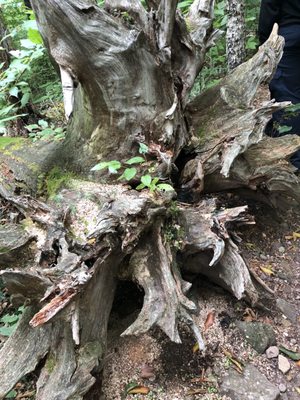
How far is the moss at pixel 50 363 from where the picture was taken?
2.36m

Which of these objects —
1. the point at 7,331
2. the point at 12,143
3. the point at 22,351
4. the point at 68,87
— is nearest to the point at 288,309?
the point at 22,351

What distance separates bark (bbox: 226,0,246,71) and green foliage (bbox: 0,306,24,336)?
13.1 feet

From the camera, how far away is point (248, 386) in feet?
8.39

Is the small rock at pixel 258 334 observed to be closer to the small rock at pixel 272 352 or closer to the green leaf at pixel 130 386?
the small rock at pixel 272 352

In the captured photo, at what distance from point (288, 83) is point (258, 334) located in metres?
2.60

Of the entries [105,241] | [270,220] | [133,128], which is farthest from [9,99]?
[270,220]

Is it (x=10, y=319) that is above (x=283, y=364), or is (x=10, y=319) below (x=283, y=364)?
above

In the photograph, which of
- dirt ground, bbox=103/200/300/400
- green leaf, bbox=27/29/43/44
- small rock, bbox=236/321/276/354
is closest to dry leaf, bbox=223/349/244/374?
dirt ground, bbox=103/200/300/400

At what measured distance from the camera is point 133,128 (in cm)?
303

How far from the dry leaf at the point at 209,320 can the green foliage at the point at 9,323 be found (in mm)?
1376

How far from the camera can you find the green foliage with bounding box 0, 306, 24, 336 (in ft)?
8.81

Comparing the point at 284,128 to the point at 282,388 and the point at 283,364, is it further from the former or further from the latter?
the point at 282,388

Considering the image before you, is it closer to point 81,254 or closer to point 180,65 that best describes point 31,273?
point 81,254

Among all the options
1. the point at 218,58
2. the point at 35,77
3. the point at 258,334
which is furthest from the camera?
the point at 35,77
